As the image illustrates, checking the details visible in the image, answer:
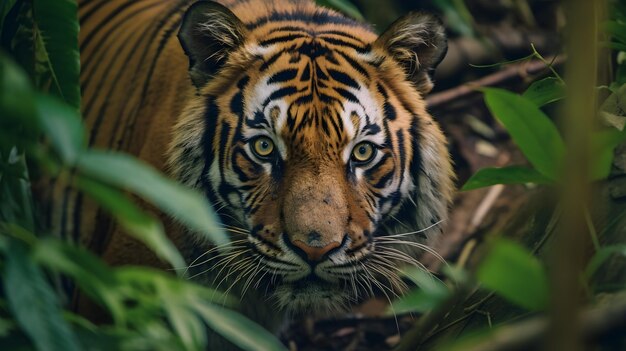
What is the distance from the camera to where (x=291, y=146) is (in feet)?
8.10

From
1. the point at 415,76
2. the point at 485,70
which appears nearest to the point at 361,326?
the point at 415,76

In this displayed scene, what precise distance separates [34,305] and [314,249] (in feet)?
3.78

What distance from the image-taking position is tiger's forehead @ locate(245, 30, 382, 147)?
2.49m

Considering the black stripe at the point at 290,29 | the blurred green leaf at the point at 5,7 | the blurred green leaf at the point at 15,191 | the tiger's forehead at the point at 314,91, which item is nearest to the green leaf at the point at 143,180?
the blurred green leaf at the point at 15,191

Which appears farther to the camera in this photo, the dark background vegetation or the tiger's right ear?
the tiger's right ear

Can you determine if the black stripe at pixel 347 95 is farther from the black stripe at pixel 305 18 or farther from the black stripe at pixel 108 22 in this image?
the black stripe at pixel 108 22

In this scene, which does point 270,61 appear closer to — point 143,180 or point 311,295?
point 311,295

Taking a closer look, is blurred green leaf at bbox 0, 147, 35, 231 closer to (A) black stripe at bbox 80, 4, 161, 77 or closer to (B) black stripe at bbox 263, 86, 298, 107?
(B) black stripe at bbox 263, 86, 298, 107

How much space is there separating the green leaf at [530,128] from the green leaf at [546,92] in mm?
659

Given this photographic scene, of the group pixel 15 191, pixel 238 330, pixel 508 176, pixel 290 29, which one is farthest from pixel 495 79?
pixel 238 330

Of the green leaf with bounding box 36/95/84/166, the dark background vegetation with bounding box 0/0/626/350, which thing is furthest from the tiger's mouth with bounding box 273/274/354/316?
the green leaf with bounding box 36/95/84/166

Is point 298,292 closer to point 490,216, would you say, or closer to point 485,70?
point 490,216

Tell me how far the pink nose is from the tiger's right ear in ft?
2.08

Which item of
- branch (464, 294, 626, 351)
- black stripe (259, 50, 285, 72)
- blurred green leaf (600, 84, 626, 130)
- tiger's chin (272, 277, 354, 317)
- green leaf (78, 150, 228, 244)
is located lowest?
tiger's chin (272, 277, 354, 317)
